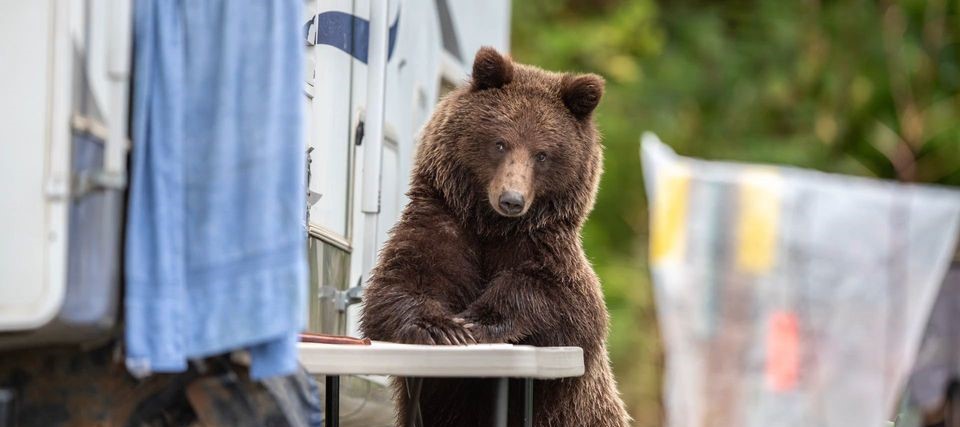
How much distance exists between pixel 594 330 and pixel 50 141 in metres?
1.78

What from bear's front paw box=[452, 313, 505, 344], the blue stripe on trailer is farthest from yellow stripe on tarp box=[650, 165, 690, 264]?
bear's front paw box=[452, 313, 505, 344]

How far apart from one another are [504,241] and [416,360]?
759mm

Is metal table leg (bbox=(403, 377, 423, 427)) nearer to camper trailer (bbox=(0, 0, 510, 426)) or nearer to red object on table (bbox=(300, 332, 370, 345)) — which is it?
red object on table (bbox=(300, 332, 370, 345))

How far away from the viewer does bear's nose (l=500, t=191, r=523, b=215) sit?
11.8ft

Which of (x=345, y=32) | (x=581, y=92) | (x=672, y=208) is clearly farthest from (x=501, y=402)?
(x=672, y=208)

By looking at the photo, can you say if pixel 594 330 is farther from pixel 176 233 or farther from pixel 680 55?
pixel 680 55

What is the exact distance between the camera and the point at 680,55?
16.7m

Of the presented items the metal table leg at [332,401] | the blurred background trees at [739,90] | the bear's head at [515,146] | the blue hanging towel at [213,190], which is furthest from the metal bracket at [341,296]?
the blurred background trees at [739,90]

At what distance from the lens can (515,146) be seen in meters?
3.78

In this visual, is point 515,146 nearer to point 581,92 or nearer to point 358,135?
point 581,92

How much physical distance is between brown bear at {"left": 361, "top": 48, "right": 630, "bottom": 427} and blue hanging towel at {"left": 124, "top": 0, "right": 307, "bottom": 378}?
98 cm

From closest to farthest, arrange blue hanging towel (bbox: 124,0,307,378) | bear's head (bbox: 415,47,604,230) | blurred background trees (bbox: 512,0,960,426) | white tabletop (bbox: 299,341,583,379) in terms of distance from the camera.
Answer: blue hanging towel (bbox: 124,0,307,378) < white tabletop (bbox: 299,341,583,379) < bear's head (bbox: 415,47,604,230) < blurred background trees (bbox: 512,0,960,426)

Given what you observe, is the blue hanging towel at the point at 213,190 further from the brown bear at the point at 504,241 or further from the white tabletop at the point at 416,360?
the brown bear at the point at 504,241

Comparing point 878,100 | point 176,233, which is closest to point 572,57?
point 878,100
